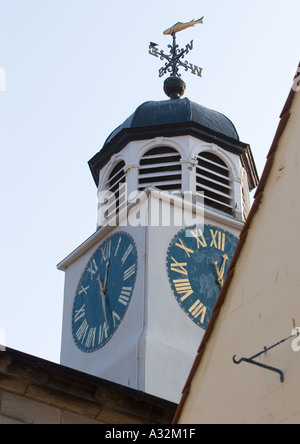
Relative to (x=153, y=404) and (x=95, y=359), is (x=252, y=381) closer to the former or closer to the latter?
(x=153, y=404)

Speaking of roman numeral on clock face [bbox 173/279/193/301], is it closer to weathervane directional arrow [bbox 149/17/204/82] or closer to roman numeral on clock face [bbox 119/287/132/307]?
roman numeral on clock face [bbox 119/287/132/307]

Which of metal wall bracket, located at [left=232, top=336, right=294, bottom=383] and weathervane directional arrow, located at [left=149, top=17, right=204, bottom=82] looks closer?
metal wall bracket, located at [left=232, top=336, right=294, bottom=383]

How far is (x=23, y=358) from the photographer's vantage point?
451 inches

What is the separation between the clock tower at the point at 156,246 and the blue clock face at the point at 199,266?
0.7 inches

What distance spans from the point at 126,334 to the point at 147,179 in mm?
3836

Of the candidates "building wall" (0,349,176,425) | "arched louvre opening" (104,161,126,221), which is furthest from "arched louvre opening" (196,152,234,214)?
"building wall" (0,349,176,425)

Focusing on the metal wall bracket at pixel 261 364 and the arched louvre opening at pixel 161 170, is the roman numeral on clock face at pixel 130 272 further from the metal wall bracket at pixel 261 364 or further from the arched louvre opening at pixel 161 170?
the metal wall bracket at pixel 261 364

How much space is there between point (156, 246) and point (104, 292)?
51.0 inches

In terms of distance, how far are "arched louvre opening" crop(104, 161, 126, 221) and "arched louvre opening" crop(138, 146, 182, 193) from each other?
0.44 meters

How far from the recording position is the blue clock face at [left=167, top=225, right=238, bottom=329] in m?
18.0

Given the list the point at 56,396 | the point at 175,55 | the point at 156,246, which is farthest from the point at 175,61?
the point at 56,396

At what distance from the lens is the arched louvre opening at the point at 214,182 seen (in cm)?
2036

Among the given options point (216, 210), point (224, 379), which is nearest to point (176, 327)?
point (216, 210)

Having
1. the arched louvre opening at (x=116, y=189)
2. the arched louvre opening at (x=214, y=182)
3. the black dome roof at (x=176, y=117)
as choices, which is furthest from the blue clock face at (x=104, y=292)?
the black dome roof at (x=176, y=117)
